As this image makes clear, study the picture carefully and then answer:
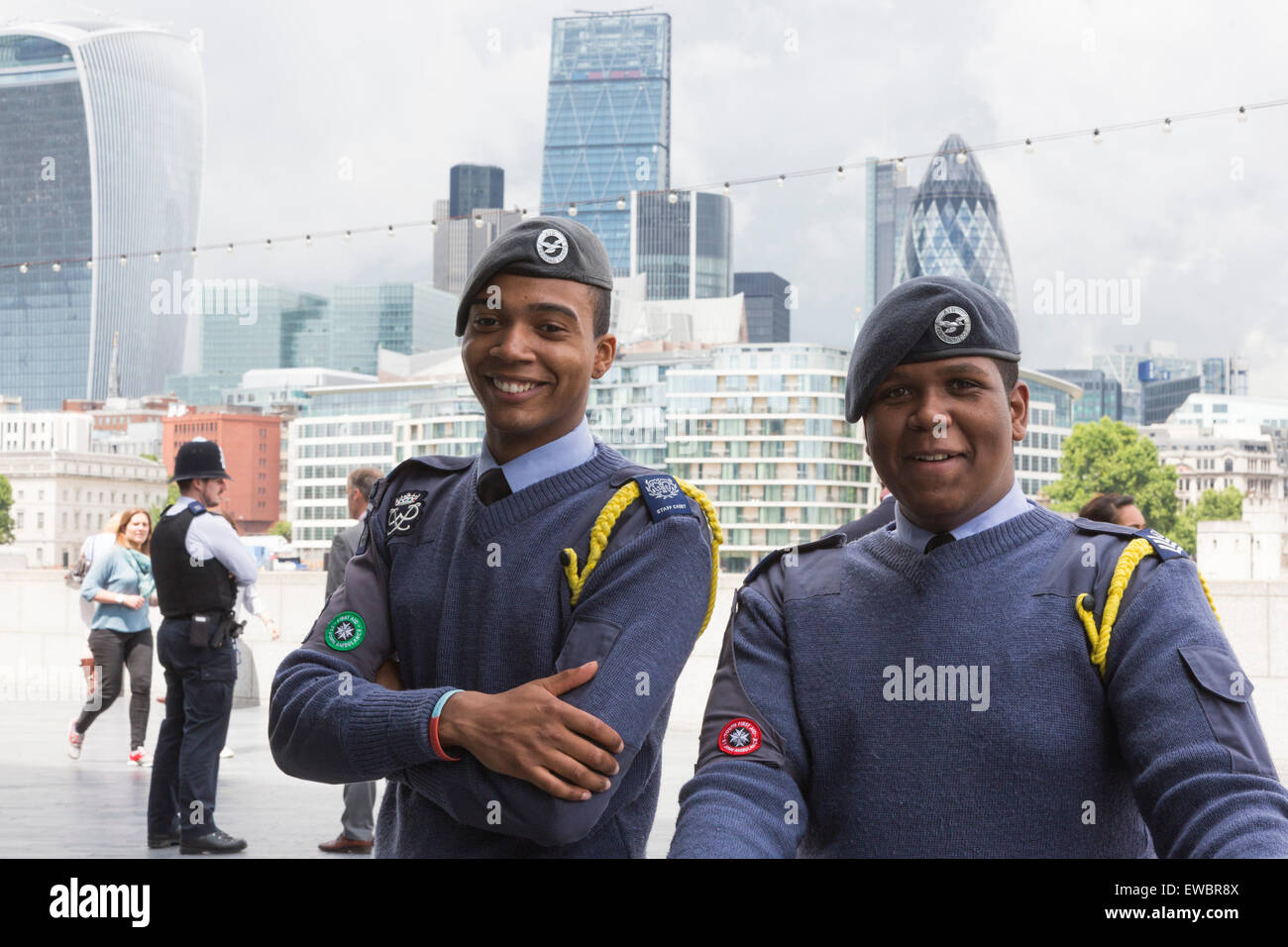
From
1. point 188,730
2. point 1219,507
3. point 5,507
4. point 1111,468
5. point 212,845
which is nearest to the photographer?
point 212,845

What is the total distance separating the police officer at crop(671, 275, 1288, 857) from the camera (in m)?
1.45

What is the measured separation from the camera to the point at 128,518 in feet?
28.5

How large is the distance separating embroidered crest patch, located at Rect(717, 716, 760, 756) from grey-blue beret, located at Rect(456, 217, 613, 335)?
69cm

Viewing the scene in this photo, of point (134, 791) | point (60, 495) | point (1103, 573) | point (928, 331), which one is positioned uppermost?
point (928, 331)

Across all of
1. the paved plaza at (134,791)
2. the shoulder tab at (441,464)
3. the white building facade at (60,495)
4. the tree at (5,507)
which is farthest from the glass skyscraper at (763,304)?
the shoulder tab at (441,464)

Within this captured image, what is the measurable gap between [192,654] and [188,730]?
317mm

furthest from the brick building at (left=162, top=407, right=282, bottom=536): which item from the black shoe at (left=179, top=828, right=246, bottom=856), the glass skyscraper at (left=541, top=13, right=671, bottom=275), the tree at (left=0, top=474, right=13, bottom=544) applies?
the black shoe at (left=179, top=828, right=246, bottom=856)

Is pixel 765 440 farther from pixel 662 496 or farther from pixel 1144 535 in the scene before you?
pixel 1144 535

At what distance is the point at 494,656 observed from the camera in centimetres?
186

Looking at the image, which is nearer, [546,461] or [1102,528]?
[1102,528]

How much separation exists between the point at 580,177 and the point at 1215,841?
178 metres

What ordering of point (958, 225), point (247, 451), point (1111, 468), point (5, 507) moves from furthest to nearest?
point (958, 225) < point (247, 451) < point (5, 507) < point (1111, 468)

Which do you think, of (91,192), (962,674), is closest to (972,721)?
(962,674)
